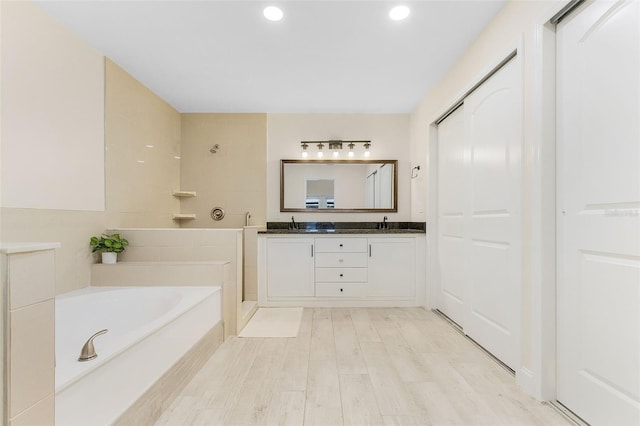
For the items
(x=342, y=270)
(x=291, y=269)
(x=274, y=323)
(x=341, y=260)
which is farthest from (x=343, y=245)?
(x=274, y=323)

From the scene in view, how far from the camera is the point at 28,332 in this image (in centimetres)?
81

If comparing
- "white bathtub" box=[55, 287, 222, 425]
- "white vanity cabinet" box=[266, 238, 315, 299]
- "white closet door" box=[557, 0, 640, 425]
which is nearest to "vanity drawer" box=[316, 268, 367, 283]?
"white vanity cabinet" box=[266, 238, 315, 299]

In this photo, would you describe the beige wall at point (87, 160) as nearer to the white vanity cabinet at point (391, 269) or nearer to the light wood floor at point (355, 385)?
the light wood floor at point (355, 385)

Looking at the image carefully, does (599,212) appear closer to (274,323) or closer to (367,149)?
(274,323)

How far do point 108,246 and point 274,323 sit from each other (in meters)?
1.54

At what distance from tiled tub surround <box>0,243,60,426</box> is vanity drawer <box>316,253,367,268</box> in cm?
272

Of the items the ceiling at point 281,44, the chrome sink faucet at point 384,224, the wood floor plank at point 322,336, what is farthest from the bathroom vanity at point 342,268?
the ceiling at point 281,44

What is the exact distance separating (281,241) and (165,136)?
1783mm

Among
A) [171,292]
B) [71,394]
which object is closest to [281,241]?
[171,292]

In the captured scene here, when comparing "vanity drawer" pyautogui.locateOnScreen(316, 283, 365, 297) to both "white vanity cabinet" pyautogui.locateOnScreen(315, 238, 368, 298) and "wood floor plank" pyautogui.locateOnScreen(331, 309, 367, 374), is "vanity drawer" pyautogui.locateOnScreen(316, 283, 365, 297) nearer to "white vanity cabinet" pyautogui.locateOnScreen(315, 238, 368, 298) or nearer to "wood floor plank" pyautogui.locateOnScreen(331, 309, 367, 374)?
"white vanity cabinet" pyautogui.locateOnScreen(315, 238, 368, 298)

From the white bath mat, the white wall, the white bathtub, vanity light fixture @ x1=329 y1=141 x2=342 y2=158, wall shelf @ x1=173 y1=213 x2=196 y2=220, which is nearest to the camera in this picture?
the white bathtub

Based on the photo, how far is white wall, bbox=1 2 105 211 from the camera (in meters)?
1.83

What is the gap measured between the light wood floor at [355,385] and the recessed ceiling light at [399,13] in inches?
90.6

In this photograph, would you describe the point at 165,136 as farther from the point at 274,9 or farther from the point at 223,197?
the point at 274,9
